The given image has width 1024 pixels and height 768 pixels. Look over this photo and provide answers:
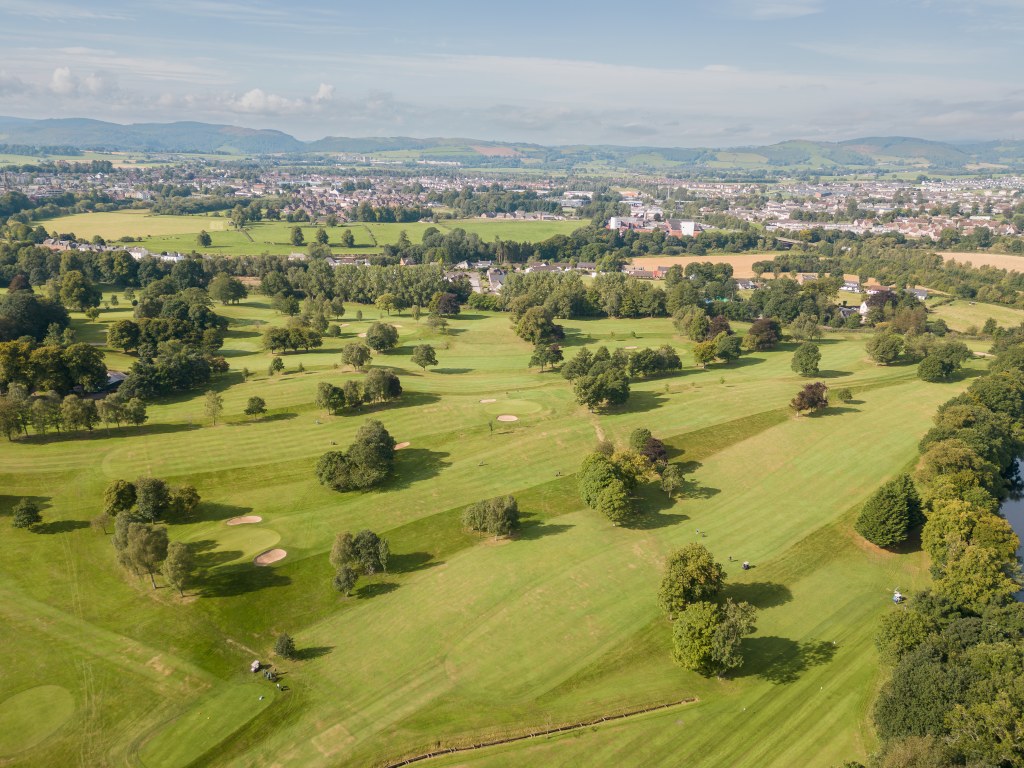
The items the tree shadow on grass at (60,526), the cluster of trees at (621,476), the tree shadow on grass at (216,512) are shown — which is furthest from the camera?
the tree shadow on grass at (216,512)

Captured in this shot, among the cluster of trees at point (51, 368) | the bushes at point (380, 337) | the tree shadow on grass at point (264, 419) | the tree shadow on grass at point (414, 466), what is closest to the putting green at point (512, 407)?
the tree shadow on grass at point (414, 466)

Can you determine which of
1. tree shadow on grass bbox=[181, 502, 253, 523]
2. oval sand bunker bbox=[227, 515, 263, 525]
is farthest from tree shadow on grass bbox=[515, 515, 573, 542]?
tree shadow on grass bbox=[181, 502, 253, 523]

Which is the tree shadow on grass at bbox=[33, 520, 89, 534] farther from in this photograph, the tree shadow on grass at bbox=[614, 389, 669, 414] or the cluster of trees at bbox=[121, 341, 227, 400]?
the tree shadow on grass at bbox=[614, 389, 669, 414]

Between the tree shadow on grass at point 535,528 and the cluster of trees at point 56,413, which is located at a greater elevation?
the cluster of trees at point 56,413

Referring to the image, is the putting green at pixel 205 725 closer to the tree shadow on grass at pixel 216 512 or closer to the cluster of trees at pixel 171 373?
the tree shadow on grass at pixel 216 512

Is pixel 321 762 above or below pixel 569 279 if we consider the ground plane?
below

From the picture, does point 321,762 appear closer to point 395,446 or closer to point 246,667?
point 246,667

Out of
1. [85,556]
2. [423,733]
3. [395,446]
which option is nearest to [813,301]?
[395,446]
